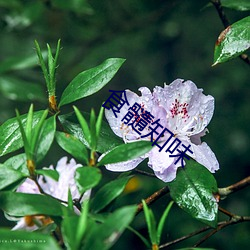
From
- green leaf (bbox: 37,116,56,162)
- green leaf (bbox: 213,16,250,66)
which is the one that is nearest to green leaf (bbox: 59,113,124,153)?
green leaf (bbox: 37,116,56,162)

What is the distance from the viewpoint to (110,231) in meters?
0.78

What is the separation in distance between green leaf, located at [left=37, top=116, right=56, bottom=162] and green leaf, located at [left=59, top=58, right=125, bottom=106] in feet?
0.39

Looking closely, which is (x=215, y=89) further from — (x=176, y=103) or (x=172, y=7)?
(x=176, y=103)

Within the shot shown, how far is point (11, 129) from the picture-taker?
1.13 m

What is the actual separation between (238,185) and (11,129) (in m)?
0.41

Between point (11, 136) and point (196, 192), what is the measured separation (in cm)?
33

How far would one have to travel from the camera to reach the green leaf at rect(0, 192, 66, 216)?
0.92 meters

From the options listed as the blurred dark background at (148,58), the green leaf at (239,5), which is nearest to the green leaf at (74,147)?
the green leaf at (239,5)

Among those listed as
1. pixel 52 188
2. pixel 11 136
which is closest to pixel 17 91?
pixel 52 188

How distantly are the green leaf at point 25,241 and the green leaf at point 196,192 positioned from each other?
37cm

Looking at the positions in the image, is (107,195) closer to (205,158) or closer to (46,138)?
(46,138)

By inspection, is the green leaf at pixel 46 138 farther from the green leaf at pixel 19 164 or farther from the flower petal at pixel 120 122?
the flower petal at pixel 120 122

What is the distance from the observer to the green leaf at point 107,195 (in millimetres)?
963

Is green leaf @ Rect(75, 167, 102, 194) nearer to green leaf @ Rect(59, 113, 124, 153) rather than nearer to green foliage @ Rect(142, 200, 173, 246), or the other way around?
green foliage @ Rect(142, 200, 173, 246)
